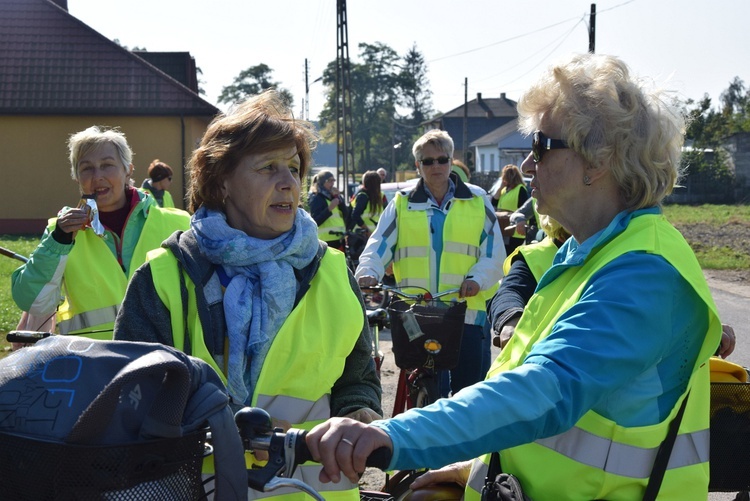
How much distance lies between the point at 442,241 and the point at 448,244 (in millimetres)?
56

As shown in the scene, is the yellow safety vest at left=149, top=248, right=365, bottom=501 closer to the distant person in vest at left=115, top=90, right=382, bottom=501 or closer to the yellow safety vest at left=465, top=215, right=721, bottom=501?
the distant person in vest at left=115, top=90, right=382, bottom=501

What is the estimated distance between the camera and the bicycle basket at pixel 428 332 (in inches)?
216

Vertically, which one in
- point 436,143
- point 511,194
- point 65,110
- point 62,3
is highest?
point 62,3

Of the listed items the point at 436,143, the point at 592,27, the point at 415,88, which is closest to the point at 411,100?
the point at 415,88

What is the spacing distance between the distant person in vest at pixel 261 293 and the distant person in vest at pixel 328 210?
36.2ft

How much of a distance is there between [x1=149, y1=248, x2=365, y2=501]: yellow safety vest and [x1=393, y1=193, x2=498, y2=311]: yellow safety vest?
340 centimetres

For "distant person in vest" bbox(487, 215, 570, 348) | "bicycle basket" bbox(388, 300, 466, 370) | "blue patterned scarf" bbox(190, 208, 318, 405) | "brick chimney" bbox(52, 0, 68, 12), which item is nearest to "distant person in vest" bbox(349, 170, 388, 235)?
"bicycle basket" bbox(388, 300, 466, 370)

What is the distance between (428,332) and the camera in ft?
18.2

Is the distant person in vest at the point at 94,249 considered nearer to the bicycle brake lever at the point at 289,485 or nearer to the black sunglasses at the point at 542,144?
the black sunglasses at the point at 542,144

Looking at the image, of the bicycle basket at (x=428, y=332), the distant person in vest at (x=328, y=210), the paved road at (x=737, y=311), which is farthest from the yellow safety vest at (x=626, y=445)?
the distant person in vest at (x=328, y=210)

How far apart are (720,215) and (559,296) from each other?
3681 centimetres

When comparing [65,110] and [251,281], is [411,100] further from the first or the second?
[251,281]

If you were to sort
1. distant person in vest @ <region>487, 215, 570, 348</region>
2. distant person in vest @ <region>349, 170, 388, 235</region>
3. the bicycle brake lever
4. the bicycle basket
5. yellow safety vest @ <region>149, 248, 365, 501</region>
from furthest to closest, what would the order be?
distant person in vest @ <region>349, 170, 388, 235</region> → the bicycle basket → distant person in vest @ <region>487, 215, 570, 348</region> → yellow safety vest @ <region>149, 248, 365, 501</region> → the bicycle brake lever

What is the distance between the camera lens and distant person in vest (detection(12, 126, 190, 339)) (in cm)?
450
